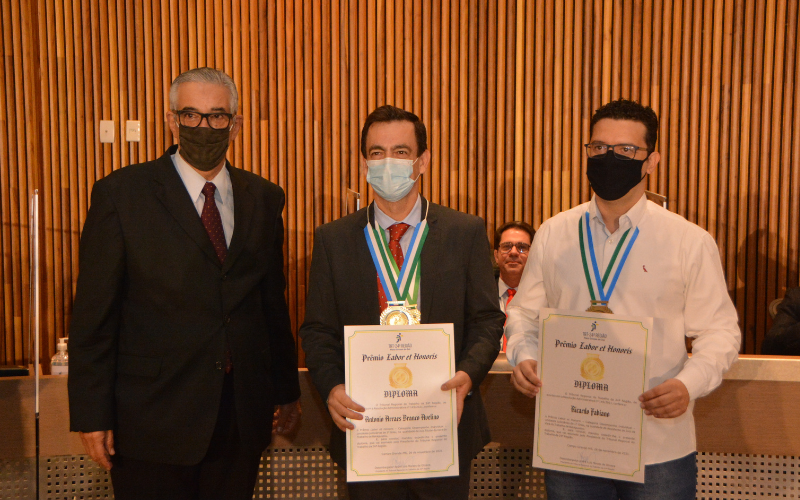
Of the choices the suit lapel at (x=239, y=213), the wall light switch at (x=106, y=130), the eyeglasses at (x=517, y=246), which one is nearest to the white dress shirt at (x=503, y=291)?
the eyeglasses at (x=517, y=246)

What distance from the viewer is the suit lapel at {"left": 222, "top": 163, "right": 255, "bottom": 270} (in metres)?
1.84

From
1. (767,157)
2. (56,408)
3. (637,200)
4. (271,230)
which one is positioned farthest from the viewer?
Answer: (767,157)

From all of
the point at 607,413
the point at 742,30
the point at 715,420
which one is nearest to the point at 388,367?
the point at 607,413

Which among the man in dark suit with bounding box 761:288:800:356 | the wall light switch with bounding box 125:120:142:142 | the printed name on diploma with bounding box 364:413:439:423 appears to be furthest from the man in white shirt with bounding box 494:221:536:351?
the wall light switch with bounding box 125:120:142:142

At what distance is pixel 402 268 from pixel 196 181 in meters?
0.69

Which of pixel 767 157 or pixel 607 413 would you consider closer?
pixel 607 413

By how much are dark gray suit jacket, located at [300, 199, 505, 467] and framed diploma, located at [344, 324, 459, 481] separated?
0.10m

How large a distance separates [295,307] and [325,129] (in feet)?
4.52

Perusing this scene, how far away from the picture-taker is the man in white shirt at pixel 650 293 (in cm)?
171

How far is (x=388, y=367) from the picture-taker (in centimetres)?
166

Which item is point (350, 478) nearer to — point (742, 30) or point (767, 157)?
point (767, 157)

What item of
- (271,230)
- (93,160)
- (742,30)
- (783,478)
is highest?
(742,30)

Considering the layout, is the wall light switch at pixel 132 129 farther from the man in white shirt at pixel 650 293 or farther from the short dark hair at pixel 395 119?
the man in white shirt at pixel 650 293

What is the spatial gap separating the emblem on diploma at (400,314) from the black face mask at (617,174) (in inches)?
24.8
